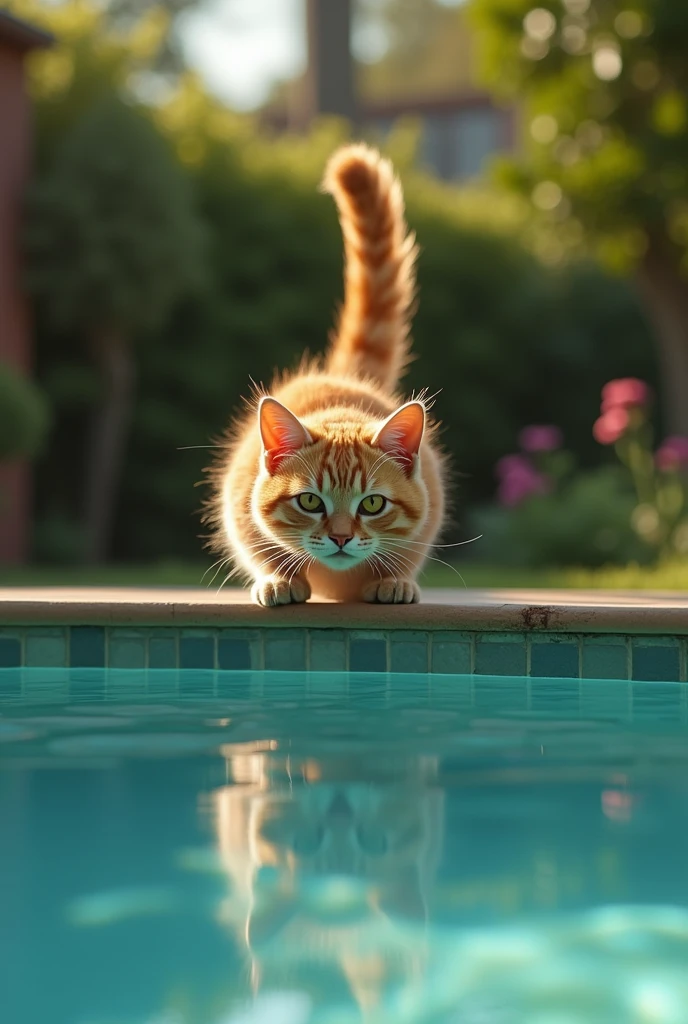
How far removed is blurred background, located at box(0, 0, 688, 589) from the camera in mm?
9859

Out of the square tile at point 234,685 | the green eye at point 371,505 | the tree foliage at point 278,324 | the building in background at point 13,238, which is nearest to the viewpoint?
the green eye at point 371,505

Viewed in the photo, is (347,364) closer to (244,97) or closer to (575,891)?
(575,891)

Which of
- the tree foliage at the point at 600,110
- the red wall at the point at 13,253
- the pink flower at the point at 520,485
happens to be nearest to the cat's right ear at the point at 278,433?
the pink flower at the point at 520,485

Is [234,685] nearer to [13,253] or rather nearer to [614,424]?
[614,424]

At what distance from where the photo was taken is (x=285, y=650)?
→ 3.83 metres

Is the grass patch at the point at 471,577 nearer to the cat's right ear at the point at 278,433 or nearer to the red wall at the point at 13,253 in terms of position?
the red wall at the point at 13,253

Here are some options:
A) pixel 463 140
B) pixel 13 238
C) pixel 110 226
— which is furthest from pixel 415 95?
pixel 110 226

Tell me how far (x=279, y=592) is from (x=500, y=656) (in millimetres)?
674

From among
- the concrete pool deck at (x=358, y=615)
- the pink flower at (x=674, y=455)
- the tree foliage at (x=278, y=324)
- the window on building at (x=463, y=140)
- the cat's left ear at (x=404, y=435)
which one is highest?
the window on building at (x=463, y=140)

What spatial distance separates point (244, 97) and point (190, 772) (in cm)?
3101

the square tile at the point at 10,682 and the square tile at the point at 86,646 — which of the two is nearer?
the square tile at the point at 10,682

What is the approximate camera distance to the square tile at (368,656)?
3.77 m

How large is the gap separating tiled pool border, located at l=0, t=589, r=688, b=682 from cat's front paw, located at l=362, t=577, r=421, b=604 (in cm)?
7

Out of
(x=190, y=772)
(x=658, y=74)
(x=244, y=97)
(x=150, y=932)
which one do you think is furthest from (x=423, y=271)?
(x=244, y=97)
